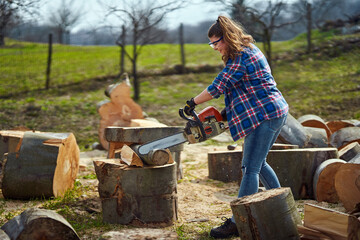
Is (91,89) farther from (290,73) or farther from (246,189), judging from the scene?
(246,189)

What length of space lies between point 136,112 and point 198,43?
13620 mm

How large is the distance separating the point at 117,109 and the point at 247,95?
5.54 m

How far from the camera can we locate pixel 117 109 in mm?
8672

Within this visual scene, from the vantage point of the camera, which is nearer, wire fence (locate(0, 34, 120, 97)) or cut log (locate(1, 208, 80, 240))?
cut log (locate(1, 208, 80, 240))

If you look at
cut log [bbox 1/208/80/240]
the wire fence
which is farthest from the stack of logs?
the wire fence

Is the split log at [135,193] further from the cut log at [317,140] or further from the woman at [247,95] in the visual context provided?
the cut log at [317,140]

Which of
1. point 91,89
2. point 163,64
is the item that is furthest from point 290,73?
point 91,89

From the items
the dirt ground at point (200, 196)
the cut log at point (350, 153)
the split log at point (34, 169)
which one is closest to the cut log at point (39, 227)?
the dirt ground at point (200, 196)

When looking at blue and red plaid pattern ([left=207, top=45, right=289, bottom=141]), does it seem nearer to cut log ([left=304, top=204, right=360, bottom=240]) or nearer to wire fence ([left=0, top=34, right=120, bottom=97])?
cut log ([left=304, top=204, right=360, bottom=240])

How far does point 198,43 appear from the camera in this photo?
2175 centimetres

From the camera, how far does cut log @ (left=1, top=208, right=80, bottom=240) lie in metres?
2.96

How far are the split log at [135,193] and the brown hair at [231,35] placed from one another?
123 centimetres

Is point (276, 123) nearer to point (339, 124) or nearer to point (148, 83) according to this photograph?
point (339, 124)

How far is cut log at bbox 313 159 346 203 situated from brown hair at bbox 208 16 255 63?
1.85 metres
